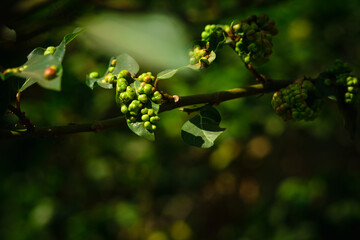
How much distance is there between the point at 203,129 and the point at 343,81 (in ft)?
1.31

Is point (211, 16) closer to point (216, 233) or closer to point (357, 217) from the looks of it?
point (357, 217)

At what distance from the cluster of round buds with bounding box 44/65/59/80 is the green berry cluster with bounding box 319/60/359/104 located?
709 mm

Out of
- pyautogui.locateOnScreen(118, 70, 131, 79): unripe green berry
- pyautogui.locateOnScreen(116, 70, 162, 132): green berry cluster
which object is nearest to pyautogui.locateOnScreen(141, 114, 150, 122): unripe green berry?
pyautogui.locateOnScreen(116, 70, 162, 132): green berry cluster

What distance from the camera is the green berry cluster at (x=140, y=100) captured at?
0.89m

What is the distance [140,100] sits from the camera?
0.89 m

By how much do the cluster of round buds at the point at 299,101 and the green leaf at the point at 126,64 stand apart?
39cm

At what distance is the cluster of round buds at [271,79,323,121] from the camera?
1.01m

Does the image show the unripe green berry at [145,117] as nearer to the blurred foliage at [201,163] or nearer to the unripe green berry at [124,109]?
the unripe green berry at [124,109]

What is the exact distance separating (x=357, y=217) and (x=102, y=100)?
2.11 meters

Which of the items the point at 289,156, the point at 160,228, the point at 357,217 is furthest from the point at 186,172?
the point at 357,217

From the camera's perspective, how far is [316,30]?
307 cm

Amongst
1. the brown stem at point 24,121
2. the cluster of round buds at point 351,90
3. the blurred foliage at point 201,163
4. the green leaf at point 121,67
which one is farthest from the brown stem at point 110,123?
the blurred foliage at point 201,163

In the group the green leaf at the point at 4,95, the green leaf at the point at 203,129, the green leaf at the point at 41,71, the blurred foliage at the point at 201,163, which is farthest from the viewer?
the blurred foliage at the point at 201,163

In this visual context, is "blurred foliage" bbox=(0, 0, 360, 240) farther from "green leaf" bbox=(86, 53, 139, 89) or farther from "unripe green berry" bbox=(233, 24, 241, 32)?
"unripe green berry" bbox=(233, 24, 241, 32)
